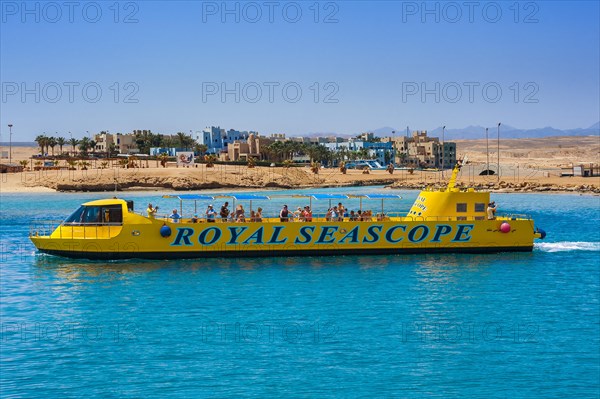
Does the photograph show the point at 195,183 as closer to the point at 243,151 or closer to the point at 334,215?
the point at 243,151

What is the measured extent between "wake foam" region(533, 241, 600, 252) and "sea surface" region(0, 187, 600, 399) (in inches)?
106

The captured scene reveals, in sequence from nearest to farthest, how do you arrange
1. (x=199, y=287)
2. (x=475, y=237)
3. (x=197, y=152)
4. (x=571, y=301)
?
(x=571, y=301)
(x=199, y=287)
(x=475, y=237)
(x=197, y=152)

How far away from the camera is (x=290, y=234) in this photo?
123 feet

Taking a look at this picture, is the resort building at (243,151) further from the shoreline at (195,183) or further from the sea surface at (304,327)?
the sea surface at (304,327)

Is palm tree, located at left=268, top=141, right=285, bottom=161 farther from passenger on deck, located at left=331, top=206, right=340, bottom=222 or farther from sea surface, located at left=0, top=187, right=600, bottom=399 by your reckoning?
passenger on deck, located at left=331, top=206, right=340, bottom=222

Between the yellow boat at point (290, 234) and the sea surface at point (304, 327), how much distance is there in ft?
2.47

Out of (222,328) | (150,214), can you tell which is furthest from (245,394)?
(150,214)

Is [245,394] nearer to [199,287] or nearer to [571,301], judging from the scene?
[199,287]

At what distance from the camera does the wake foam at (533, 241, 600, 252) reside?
138 ft

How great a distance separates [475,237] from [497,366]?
61.4 ft

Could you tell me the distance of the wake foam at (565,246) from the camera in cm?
4197

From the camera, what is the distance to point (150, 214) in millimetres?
36688

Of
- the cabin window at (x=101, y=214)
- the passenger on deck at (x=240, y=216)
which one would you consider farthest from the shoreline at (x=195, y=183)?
→ the cabin window at (x=101, y=214)

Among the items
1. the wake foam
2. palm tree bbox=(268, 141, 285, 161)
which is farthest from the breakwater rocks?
the wake foam
